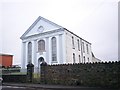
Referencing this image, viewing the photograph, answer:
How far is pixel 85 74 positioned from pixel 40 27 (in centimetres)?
2248

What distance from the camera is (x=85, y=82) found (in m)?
15.6

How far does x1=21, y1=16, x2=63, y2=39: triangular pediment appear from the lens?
34328 mm

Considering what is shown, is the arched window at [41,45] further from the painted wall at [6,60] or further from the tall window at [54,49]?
the painted wall at [6,60]

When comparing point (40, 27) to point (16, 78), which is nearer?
point (16, 78)

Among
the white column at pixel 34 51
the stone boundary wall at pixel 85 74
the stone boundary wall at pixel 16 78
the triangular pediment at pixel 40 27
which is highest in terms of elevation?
the triangular pediment at pixel 40 27

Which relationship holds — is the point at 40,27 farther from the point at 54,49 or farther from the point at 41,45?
the point at 54,49

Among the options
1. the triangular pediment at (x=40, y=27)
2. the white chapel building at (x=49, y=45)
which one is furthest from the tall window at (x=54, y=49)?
the triangular pediment at (x=40, y=27)

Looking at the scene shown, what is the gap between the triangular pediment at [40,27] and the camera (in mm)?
34328

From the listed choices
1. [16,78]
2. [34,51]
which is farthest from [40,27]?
[16,78]

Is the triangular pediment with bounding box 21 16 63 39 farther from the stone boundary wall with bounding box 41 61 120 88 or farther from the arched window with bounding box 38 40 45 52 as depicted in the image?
the stone boundary wall with bounding box 41 61 120 88

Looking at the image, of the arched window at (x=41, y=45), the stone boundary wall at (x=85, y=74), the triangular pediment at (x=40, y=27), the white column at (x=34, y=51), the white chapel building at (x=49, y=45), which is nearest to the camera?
the stone boundary wall at (x=85, y=74)

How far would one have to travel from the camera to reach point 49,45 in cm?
3338

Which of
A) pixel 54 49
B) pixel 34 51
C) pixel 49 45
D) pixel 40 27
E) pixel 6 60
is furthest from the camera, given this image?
pixel 6 60

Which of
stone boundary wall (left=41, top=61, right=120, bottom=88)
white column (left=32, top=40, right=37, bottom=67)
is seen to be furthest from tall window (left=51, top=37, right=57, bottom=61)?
stone boundary wall (left=41, top=61, right=120, bottom=88)
